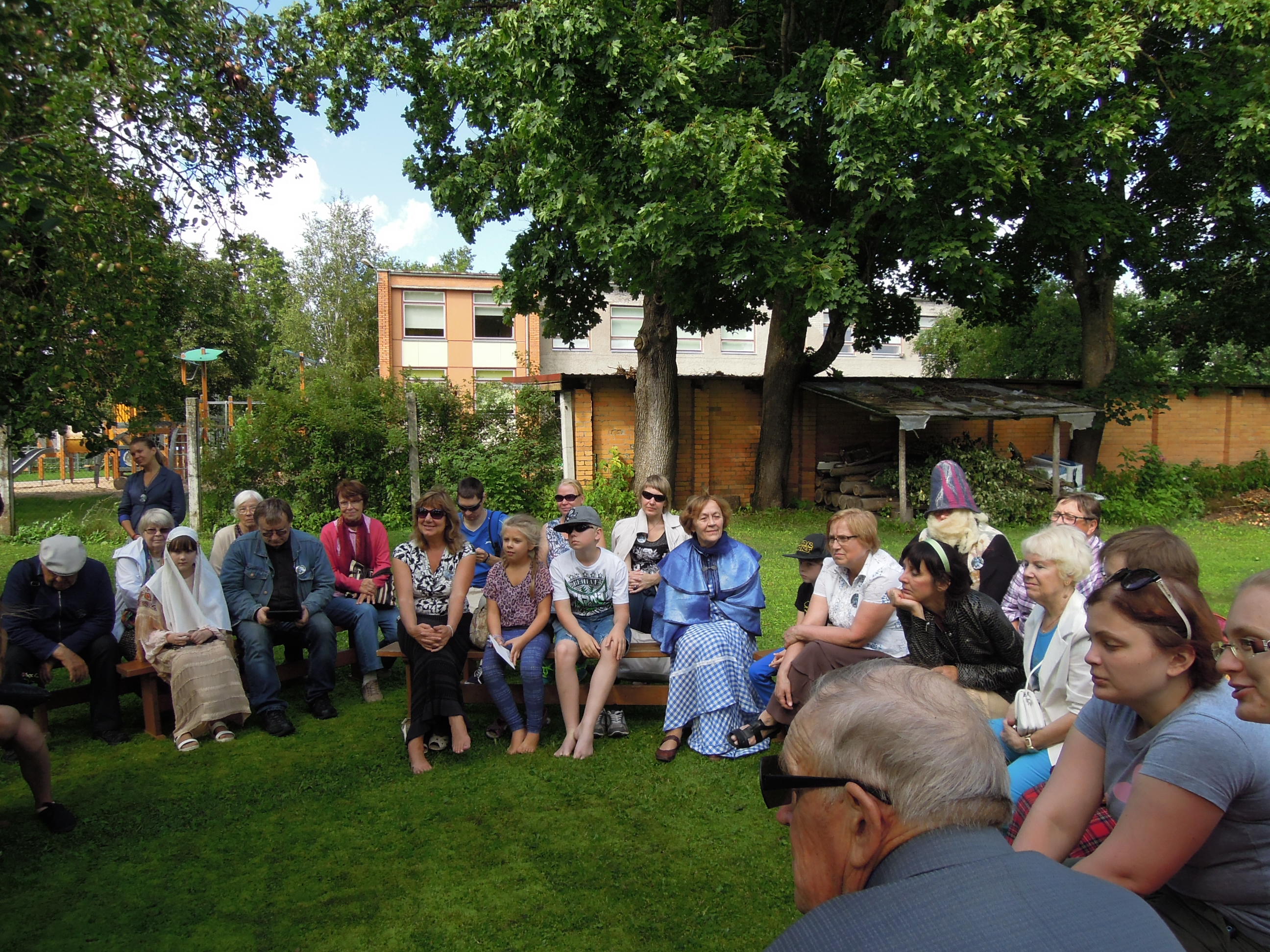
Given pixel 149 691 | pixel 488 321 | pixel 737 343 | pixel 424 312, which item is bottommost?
pixel 149 691

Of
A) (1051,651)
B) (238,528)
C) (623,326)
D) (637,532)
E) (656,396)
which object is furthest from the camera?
(623,326)

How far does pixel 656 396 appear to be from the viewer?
15.0m

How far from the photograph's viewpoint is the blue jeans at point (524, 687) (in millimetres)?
5430

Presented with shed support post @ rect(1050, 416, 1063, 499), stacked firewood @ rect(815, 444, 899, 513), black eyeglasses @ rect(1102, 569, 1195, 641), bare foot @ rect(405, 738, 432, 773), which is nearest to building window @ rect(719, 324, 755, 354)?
stacked firewood @ rect(815, 444, 899, 513)

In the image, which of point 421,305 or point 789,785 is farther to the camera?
point 421,305

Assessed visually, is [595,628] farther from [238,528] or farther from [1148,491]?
[1148,491]

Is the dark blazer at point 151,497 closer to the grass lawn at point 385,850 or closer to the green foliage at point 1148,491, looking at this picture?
the grass lawn at point 385,850

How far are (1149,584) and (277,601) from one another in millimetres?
5529

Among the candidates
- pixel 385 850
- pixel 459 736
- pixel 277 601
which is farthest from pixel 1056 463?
pixel 385 850

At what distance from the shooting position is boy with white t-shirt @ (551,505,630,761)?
5.37 m

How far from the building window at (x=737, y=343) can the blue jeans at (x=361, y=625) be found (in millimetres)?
29323

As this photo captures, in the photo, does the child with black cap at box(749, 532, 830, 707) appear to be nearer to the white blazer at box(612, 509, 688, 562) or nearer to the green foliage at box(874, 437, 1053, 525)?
the white blazer at box(612, 509, 688, 562)

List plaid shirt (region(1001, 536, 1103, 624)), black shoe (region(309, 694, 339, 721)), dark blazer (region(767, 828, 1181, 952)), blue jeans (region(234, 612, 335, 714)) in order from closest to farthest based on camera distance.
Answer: dark blazer (region(767, 828, 1181, 952))
plaid shirt (region(1001, 536, 1103, 624))
blue jeans (region(234, 612, 335, 714))
black shoe (region(309, 694, 339, 721))

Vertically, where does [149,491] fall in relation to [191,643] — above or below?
above
